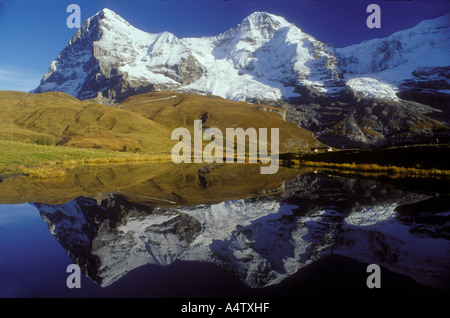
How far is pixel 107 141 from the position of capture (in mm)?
68312

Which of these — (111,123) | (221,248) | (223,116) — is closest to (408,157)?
(221,248)

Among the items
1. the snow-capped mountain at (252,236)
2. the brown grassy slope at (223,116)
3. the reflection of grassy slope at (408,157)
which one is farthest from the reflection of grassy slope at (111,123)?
the reflection of grassy slope at (408,157)

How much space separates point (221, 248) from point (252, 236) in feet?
4.01

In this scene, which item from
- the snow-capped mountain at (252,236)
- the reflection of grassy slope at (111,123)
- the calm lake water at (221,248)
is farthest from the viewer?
the reflection of grassy slope at (111,123)

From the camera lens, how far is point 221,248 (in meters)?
6.51

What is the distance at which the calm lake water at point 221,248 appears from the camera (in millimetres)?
4555

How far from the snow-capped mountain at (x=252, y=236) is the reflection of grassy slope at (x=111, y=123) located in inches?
819

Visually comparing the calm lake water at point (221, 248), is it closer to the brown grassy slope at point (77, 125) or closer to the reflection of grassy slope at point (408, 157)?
the reflection of grassy slope at point (408, 157)

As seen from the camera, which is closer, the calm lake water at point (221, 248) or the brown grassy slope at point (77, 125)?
the calm lake water at point (221, 248)

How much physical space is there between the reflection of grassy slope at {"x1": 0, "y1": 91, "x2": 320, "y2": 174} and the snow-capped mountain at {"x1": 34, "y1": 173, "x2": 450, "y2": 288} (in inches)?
819

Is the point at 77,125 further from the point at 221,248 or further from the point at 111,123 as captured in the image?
the point at 221,248

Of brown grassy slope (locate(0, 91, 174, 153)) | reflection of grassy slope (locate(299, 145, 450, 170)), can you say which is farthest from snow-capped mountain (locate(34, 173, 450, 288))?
brown grassy slope (locate(0, 91, 174, 153))

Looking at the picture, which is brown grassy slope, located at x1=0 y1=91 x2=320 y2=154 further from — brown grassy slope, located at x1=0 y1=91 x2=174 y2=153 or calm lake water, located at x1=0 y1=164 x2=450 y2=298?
calm lake water, located at x1=0 y1=164 x2=450 y2=298
